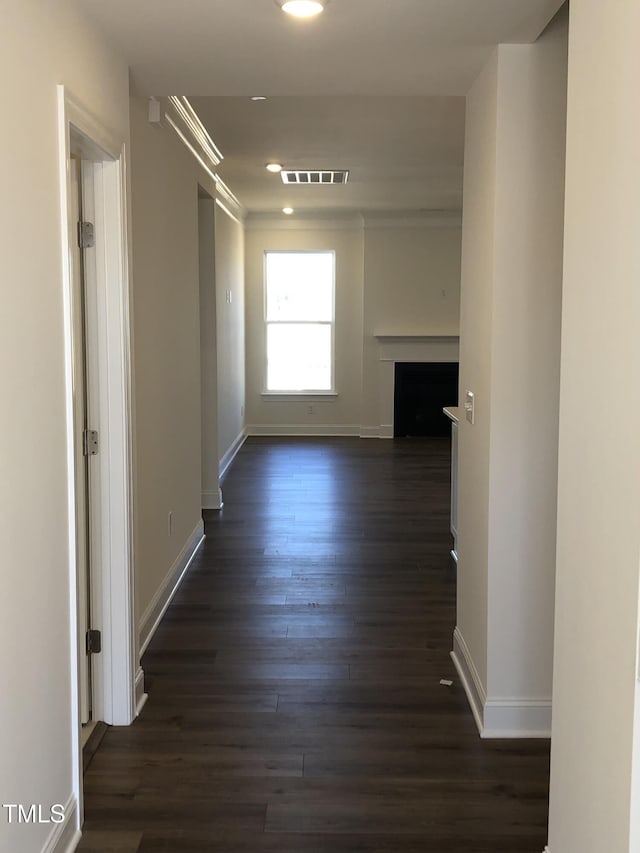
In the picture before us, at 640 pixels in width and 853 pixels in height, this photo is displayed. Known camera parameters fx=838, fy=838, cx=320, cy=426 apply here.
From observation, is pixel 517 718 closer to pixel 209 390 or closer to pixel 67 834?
pixel 67 834

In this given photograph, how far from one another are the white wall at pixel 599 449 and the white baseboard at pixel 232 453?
233 inches

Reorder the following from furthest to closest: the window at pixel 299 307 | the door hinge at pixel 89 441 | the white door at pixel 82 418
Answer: the window at pixel 299 307, the door hinge at pixel 89 441, the white door at pixel 82 418

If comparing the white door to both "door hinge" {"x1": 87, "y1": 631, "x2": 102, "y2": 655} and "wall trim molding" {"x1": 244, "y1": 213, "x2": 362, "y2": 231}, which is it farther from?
"wall trim molding" {"x1": 244, "y1": 213, "x2": 362, "y2": 231}

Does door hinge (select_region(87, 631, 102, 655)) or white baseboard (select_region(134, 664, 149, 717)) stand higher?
door hinge (select_region(87, 631, 102, 655))

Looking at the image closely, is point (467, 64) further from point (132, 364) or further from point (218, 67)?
point (132, 364)

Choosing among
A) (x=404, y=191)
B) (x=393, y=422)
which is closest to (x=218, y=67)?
(x=404, y=191)

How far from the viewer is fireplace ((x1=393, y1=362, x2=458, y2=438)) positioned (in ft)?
33.6

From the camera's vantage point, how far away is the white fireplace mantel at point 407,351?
10172 millimetres

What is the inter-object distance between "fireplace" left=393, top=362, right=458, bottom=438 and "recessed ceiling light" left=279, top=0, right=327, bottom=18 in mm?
7883

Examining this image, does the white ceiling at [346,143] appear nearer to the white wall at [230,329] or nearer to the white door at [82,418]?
the white wall at [230,329]

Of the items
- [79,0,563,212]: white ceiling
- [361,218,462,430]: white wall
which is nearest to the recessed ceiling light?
[79,0,563,212]: white ceiling

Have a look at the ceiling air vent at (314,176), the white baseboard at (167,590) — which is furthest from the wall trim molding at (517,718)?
the ceiling air vent at (314,176)

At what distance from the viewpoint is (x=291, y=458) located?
885cm

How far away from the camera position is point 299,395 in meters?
10.5
